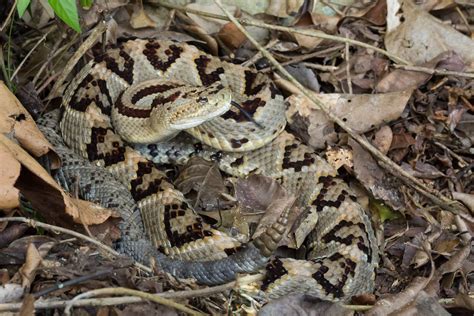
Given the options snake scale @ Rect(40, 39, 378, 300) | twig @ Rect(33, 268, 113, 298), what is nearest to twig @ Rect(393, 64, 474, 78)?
snake scale @ Rect(40, 39, 378, 300)

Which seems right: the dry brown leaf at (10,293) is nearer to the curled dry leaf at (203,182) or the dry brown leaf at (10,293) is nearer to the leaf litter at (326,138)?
the leaf litter at (326,138)

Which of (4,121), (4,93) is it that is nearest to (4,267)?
(4,121)

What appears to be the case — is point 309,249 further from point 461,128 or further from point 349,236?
point 461,128

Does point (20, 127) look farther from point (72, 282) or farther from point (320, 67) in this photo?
point (320, 67)

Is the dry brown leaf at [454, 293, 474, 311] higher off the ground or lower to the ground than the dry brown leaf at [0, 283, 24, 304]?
lower

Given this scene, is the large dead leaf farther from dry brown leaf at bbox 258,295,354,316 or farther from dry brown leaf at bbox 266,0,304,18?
dry brown leaf at bbox 258,295,354,316

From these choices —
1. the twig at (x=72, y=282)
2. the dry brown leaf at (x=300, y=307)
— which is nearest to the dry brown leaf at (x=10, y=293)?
the twig at (x=72, y=282)
